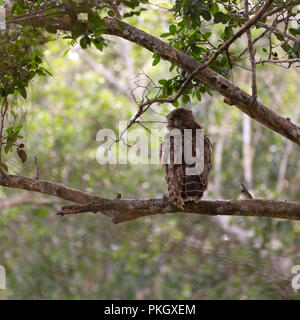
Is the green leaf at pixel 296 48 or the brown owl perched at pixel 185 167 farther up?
the green leaf at pixel 296 48

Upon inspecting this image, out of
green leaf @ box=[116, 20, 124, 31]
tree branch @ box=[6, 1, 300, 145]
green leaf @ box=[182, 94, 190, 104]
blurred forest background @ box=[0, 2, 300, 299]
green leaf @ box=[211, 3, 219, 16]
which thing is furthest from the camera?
blurred forest background @ box=[0, 2, 300, 299]

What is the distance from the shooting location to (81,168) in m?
10.4

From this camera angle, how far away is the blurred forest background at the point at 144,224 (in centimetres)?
861

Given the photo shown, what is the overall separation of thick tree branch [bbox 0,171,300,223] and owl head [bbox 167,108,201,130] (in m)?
1.19

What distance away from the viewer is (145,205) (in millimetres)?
4363

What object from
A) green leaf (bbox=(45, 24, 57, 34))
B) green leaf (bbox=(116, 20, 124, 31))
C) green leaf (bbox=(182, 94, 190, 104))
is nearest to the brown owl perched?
green leaf (bbox=(182, 94, 190, 104))

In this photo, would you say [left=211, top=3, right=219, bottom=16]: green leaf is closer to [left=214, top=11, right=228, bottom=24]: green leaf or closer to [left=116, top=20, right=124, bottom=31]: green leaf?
[left=214, top=11, right=228, bottom=24]: green leaf

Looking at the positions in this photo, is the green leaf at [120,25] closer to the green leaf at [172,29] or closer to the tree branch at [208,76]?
the tree branch at [208,76]

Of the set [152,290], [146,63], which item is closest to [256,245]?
[152,290]

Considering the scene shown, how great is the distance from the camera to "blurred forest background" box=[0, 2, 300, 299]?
28.2ft

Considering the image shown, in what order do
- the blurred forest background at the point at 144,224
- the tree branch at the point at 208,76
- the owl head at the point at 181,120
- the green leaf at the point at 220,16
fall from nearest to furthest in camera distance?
1. the tree branch at the point at 208,76
2. the green leaf at the point at 220,16
3. the owl head at the point at 181,120
4. the blurred forest background at the point at 144,224

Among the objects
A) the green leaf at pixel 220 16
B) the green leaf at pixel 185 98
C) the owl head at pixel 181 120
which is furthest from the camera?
the owl head at pixel 181 120

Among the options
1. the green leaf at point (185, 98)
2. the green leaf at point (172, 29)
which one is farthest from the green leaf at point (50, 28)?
the green leaf at point (185, 98)

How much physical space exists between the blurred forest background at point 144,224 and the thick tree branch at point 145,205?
8.01 ft
